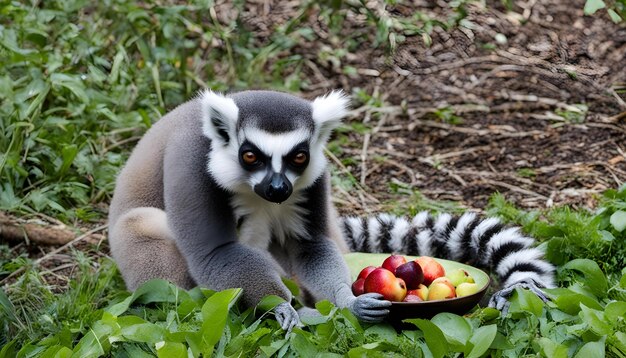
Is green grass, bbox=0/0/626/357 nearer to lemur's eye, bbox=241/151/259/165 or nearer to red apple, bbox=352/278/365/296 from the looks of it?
red apple, bbox=352/278/365/296

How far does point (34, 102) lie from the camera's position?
5.68 m

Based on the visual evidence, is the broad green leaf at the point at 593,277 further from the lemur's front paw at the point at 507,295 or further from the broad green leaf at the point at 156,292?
the broad green leaf at the point at 156,292

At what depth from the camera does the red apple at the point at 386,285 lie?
12.7 feet

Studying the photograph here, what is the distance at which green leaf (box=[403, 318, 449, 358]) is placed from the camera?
3.45m

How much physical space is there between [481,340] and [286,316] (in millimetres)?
957

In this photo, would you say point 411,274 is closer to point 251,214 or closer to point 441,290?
point 441,290

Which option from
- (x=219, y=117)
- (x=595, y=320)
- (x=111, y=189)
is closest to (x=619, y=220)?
(x=595, y=320)

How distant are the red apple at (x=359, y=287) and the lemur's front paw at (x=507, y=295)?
648 millimetres

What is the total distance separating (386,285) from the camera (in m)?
3.89

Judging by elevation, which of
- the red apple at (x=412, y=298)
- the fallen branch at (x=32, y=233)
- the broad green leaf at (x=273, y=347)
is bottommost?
the fallen branch at (x=32, y=233)

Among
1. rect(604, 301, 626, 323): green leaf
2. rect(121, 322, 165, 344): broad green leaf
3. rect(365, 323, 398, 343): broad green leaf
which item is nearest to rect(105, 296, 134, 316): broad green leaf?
rect(121, 322, 165, 344): broad green leaf

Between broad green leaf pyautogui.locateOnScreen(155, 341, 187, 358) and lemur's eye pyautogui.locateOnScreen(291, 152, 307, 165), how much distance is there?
1031 millimetres

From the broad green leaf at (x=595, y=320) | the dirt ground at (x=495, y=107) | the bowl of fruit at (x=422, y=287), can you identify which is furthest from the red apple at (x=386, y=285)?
the dirt ground at (x=495, y=107)

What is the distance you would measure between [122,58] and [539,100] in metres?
3.68
